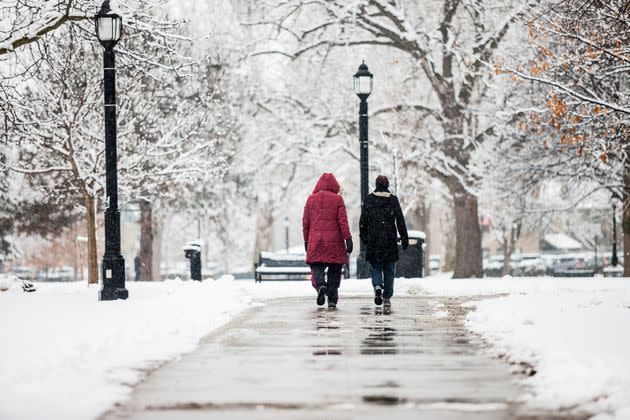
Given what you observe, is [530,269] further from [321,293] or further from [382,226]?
[321,293]

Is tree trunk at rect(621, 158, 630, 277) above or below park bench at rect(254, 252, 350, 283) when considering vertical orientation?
above

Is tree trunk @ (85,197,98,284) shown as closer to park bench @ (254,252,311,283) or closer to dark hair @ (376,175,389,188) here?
park bench @ (254,252,311,283)

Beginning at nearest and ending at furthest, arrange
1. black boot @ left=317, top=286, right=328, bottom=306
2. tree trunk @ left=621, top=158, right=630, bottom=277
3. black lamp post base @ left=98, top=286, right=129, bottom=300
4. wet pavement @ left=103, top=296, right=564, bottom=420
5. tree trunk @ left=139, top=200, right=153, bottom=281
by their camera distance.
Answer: wet pavement @ left=103, top=296, right=564, bottom=420
black boot @ left=317, top=286, right=328, bottom=306
black lamp post base @ left=98, top=286, right=129, bottom=300
tree trunk @ left=621, top=158, right=630, bottom=277
tree trunk @ left=139, top=200, right=153, bottom=281

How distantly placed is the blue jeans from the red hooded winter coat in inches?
19.0

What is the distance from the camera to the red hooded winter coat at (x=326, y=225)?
1438cm

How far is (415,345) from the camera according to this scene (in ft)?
31.5

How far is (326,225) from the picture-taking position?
1452 centimetres

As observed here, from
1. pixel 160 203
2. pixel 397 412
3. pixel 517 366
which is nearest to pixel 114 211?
pixel 517 366

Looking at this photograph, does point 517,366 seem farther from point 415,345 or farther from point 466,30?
point 466,30

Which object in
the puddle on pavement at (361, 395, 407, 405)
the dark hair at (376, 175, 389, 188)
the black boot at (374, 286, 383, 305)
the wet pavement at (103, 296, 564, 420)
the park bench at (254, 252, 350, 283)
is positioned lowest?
the puddle on pavement at (361, 395, 407, 405)

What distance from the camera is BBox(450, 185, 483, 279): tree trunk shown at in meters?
31.5

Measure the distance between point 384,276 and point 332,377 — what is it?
748 centimetres

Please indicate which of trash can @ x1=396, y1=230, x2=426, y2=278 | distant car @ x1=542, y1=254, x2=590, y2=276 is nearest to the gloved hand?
trash can @ x1=396, y1=230, x2=426, y2=278

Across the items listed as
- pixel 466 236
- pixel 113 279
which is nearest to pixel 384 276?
pixel 113 279
